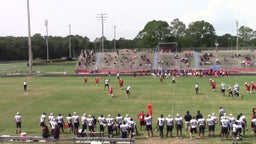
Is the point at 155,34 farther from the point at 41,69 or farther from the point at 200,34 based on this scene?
the point at 41,69

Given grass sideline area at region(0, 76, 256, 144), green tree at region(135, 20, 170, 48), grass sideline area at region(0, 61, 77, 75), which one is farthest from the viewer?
green tree at region(135, 20, 170, 48)

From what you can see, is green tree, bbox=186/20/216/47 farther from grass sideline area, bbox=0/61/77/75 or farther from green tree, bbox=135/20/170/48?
grass sideline area, bbox=0/61/77/75

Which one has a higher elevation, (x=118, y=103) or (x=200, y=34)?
(x=200, y=34)

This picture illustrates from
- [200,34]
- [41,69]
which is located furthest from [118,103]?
[200,34]

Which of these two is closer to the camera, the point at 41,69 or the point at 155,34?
the point at 41,69

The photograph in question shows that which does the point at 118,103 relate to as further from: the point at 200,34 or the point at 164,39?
the point at 200,34

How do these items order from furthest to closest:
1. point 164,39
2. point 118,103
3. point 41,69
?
point 164,39 < point 41,69 < point 118,103

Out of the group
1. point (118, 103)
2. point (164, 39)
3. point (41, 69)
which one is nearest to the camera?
point (118, 103)

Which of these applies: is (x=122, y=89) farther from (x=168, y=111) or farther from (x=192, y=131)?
(x=192, y=131)

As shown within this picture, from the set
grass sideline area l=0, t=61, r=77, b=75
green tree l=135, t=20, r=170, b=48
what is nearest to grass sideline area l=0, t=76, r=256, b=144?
grass sideline area l=0, t=61, r=77, b=75

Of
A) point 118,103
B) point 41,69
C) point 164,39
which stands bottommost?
point 118,103

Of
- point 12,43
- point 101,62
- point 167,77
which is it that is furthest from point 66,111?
point 12,43

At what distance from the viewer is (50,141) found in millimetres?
21281

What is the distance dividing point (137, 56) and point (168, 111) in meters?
56.3
